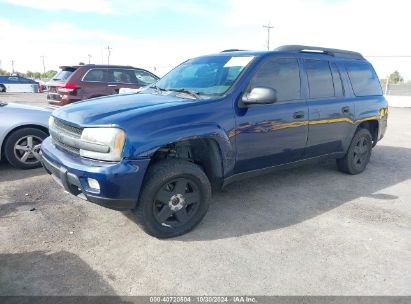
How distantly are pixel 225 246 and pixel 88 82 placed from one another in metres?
6.96

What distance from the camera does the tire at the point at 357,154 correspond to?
17.8 feet

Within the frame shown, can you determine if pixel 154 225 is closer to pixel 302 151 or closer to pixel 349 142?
pixel 302 151

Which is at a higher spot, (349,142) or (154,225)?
(349,142)

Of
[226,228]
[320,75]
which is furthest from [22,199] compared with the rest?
[320,75]

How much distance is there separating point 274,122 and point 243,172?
69 centimetres

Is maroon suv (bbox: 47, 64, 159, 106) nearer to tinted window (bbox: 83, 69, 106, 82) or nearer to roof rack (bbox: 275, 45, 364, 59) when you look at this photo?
tinted window (bbox: 83, 69, 106, 82)

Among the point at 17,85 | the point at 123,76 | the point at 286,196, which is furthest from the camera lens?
the point at 17,85

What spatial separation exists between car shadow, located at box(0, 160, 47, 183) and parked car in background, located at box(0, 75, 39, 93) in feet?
91.5

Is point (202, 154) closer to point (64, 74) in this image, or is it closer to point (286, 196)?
point (286, 196)

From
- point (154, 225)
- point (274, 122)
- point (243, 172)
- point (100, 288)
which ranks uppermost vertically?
point (274, 122)

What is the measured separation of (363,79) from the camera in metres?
5.45

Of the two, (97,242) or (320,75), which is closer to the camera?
(97,242)

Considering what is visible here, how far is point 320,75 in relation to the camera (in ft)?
15.4

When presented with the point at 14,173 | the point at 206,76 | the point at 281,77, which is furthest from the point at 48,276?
the point at 281,77
